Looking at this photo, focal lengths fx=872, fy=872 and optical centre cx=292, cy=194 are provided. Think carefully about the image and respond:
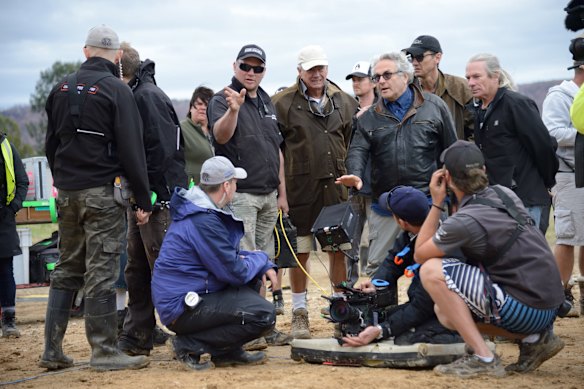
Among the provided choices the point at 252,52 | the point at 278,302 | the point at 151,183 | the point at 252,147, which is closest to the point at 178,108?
the point at 278,302

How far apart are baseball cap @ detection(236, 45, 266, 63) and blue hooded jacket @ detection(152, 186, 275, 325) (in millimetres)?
1590

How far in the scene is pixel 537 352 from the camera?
549cm

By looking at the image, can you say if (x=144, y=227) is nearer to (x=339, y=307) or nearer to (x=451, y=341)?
(x=339, y=307)

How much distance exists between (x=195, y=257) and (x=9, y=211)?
12.2 feet

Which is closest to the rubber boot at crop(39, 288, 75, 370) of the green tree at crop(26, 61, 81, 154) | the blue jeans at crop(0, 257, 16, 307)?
the blue jeans at crop(0, 257, 16, 307)

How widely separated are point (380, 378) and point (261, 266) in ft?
4.23

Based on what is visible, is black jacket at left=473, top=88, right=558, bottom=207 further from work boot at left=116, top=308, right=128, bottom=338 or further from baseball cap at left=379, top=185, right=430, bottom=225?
work boot at left=116, top=308, right=128, bottom=338

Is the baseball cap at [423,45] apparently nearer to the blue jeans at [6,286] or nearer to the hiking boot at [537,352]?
the hiking boot at [537,352]

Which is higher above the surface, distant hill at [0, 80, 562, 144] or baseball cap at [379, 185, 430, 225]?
distant hill at [0, 80, 562, 144]

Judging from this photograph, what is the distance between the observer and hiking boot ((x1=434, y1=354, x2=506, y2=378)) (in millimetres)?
5246

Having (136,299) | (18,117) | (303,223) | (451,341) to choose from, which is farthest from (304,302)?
(18,117)

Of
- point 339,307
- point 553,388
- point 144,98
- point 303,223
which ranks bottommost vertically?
point 553,388

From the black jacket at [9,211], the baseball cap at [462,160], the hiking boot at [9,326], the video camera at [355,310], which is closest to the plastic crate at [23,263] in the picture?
the black jacket at [9,211]

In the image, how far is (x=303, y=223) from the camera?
305 inches
